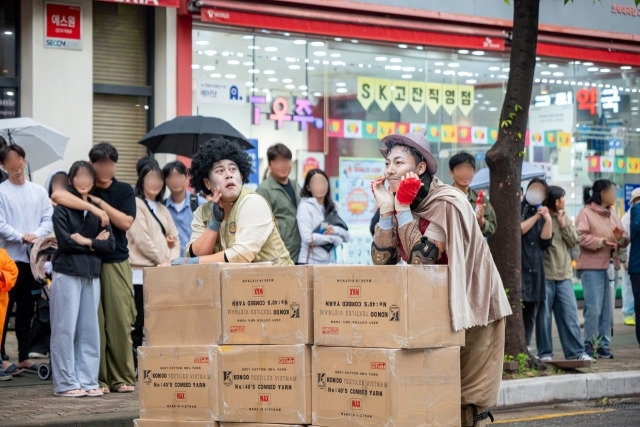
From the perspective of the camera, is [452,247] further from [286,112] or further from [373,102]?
[373,102]

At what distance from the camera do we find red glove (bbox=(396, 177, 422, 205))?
5.86m

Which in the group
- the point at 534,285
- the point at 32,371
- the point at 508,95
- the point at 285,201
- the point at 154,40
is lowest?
the point at 32,371

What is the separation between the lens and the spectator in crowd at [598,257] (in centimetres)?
1324

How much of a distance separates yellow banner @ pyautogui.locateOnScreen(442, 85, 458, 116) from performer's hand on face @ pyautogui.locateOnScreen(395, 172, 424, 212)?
12846 millimetres

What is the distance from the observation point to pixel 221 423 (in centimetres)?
607

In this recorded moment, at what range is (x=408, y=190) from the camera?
19.3 ft

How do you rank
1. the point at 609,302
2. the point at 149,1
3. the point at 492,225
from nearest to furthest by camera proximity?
the point at 492,225
the point at 609,302
the point at 149,1

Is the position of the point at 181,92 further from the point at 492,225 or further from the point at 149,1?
the point at 492,225

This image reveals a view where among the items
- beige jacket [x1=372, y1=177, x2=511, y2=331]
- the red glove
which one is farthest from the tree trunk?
the red glove

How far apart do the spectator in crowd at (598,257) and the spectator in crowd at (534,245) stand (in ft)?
3.28

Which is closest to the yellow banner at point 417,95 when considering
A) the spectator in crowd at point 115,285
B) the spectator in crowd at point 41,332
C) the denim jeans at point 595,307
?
the denim jeans at point 595,307

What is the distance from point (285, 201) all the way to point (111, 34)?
5210 millimetres

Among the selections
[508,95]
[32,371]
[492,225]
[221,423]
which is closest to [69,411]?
[32,371]

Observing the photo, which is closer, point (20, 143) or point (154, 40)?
point (20, 143)
